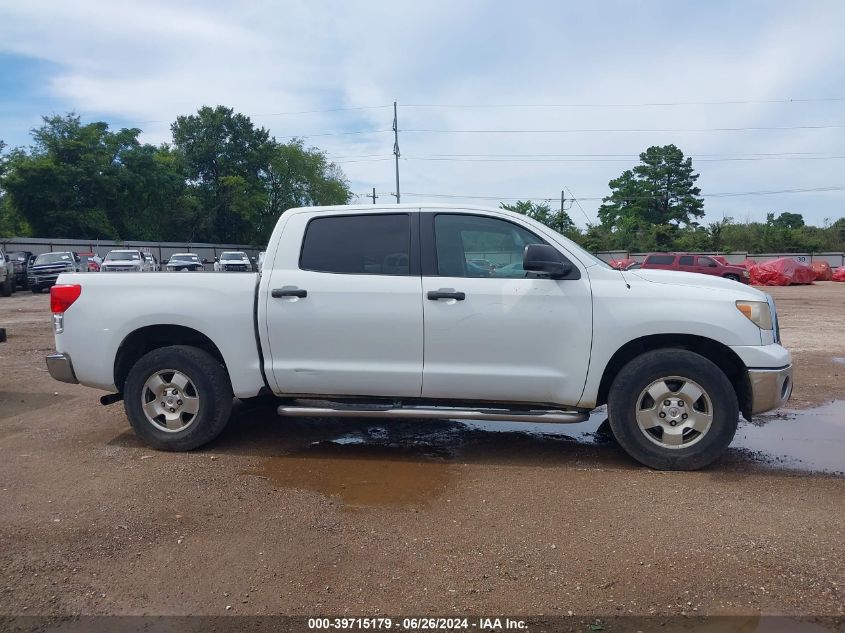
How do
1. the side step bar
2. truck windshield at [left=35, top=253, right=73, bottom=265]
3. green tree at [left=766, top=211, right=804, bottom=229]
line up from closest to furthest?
1. the side step bar
2. truck windshield at [left=35, top=253, right=73, bottom=265]
3. green tree at [left=766, top=211, right=804, bottom=229]

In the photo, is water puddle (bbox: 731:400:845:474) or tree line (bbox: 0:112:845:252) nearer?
water puddle (bbox: 731:400:845:474)

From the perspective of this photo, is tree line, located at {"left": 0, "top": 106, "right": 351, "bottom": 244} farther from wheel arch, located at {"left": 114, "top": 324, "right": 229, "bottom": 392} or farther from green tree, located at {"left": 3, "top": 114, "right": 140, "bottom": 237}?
wheel arch, located at {"left": 114, "top": 324, "right": 229, "bottom": 392}

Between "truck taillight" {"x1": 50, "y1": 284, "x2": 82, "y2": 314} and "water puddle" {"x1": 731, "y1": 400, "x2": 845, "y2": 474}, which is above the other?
"truck taillight" {"x1": 50, "y1": 284, "x2": 82, "y2": 314}

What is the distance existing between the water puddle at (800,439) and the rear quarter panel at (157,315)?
4.12m

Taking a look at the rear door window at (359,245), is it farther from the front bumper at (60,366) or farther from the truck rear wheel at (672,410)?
the front bumper at (60,366)

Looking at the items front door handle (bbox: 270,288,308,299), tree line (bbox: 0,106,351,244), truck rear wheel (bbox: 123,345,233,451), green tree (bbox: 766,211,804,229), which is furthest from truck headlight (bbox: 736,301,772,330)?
green tree (bbox: 766,211,804,229)

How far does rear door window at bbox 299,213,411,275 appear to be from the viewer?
16.1ft

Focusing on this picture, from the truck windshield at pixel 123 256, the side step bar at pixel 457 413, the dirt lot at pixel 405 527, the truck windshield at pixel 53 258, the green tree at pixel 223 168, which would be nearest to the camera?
the dirt lot at pixel 405 527

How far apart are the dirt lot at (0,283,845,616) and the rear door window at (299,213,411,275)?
1.51 m

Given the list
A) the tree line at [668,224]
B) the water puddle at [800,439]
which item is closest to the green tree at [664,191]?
the tree line at [668,224]

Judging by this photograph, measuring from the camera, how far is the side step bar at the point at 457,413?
4.57 meters

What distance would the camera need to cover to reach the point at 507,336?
4.62m

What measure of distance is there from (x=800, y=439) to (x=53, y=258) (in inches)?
1108

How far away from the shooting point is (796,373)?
27.4ft
